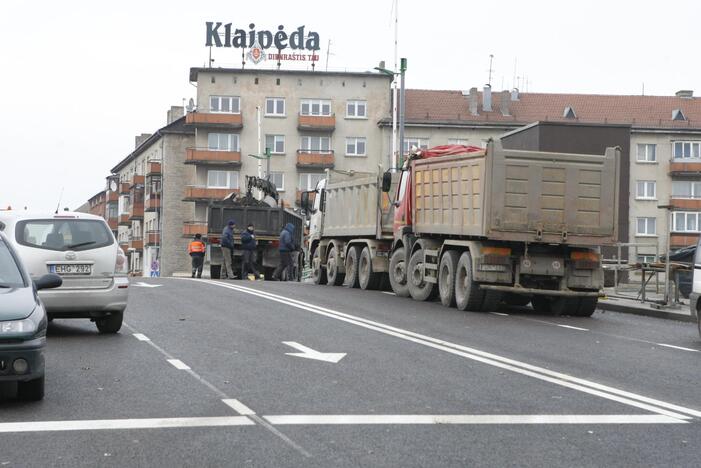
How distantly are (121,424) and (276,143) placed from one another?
76120mm

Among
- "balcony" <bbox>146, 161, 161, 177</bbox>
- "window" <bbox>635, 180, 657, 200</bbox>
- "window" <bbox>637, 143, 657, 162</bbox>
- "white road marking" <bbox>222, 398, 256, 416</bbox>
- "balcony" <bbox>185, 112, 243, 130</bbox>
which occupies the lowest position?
"white road marking" <bbox>222, 398, 256, 416</bbox>

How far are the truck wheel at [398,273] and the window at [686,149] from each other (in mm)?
61556

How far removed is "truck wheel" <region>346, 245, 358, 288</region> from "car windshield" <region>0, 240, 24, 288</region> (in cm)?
1809

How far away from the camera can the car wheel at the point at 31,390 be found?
8.46 m

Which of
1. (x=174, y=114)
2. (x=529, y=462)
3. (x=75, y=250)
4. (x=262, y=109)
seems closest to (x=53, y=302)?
(x=75, y=250)

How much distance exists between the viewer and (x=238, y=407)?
8242 mm

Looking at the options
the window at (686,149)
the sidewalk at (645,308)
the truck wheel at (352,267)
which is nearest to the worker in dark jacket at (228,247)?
the truck wheel at (352,267)

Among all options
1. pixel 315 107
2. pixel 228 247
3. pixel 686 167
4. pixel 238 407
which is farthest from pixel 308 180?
pixel 238 407

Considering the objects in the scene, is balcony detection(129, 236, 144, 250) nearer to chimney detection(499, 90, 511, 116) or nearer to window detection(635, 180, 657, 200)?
chimney detection(499, 90, 511, 116)

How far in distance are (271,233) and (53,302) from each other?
952 inches

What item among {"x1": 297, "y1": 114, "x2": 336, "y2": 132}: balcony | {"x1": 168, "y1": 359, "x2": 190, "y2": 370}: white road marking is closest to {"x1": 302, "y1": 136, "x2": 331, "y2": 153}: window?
{"x1": 297, "y1": 114, "x2": 336, "y2": 132}: balcony

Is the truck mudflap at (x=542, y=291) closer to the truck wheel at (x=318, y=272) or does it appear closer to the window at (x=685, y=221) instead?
the truck wheel at (x=318, y=272)

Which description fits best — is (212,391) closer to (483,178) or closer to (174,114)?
(483,178)

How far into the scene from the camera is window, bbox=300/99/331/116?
82.8 metres
